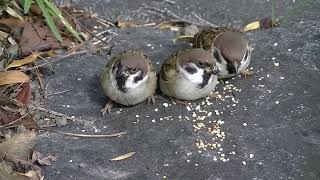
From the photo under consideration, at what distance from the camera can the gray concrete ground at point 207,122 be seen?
4125 millimetres

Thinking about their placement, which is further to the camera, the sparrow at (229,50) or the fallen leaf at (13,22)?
the fallen leaf at (13,22)

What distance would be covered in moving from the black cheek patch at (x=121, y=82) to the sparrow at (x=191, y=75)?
383mm

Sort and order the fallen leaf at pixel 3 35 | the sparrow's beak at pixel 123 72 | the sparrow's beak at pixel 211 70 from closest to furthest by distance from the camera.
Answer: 1. the sparrow's beak at pixel 123 72
2. the sparrow's beak at pixel 211 70
3. the fallen leaf at pixel 3 35

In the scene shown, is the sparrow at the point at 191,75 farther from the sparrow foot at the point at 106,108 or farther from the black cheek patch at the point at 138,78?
the sparrow foot at the point at 106,108

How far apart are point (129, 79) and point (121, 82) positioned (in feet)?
0.20

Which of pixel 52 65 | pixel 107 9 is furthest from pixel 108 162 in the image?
pixel 107 9

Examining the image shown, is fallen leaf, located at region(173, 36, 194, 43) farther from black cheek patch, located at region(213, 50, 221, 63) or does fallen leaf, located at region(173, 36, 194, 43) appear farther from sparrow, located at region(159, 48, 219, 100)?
sparrow, located at region(159, 48, 219, 100)

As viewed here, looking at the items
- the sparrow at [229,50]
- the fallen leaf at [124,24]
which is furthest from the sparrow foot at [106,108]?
the fallen leaf at [124,24]

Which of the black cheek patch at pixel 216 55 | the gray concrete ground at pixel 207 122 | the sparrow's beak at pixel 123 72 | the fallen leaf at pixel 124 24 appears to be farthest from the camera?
the fallen leaf at pixel 124 24

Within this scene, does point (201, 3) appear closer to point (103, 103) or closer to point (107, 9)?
point (107, 9)

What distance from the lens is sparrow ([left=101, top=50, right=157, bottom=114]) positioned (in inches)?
177

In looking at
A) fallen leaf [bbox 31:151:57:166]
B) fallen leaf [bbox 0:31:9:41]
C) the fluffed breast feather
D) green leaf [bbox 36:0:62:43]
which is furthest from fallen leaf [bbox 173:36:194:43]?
fallen leaf [bbox 31:151:57:166]

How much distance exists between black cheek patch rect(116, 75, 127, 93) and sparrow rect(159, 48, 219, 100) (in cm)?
38

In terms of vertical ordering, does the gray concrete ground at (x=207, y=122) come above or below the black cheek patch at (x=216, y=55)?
below
